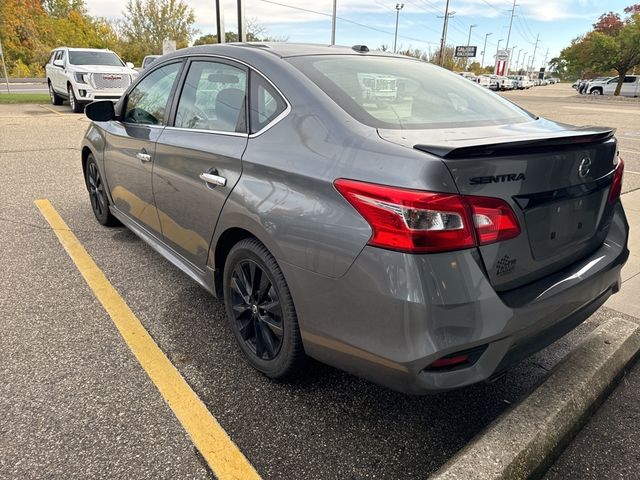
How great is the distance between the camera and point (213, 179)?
2.50 m

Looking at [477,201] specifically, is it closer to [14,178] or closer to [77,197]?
[77,197]

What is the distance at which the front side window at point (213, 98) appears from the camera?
255cm

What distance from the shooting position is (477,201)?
1.69 meters

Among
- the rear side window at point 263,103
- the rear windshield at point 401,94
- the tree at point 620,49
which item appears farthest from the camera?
the tree at point 620,49

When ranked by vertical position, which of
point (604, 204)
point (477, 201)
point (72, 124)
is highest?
point (477, 201)

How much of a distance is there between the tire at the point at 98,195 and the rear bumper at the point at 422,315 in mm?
3145

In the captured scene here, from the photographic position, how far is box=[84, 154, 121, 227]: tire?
450cm

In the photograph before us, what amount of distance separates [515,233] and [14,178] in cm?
701

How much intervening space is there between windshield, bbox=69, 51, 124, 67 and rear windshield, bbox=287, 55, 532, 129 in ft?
48.1

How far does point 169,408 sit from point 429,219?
151 cm

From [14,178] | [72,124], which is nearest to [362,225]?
[14,178]

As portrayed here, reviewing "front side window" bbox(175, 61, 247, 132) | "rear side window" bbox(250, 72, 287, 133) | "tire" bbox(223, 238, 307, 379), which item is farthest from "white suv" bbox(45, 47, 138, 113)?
"tire" bbox(223, 238, 307, 379)

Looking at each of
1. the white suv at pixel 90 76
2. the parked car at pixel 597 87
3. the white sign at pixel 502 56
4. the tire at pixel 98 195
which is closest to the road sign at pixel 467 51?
the white sign at pixel 502 56

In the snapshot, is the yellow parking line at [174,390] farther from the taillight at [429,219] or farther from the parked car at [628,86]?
the parked car at [628,86]
